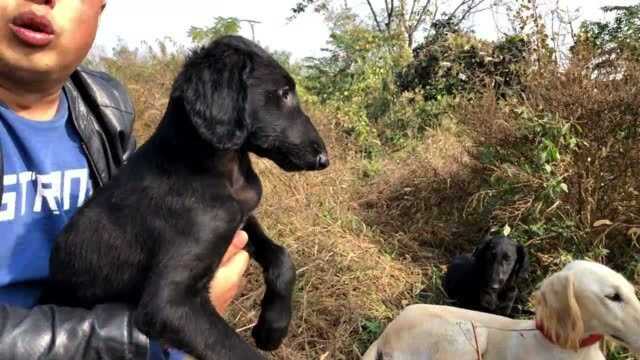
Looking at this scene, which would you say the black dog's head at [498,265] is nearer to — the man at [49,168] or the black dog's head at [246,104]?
the black dog's head at [246,104]

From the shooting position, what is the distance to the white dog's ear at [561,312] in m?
2.68

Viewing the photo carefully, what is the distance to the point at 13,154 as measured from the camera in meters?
1.71

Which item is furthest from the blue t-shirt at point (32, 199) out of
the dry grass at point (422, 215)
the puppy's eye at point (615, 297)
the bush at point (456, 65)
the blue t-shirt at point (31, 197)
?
the bush at point (456, 65)

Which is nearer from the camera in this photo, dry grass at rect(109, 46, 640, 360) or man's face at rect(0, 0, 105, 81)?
man's face at rect(0, 0, 105, 81)

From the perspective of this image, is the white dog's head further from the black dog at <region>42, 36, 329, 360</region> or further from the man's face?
the man's face

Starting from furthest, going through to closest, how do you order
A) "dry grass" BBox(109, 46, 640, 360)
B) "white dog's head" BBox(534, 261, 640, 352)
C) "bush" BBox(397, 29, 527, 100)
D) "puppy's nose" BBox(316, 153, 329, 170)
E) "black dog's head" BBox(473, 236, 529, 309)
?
"bush" BBox(397, 29, 527, 100) < "dry grass" BBox(109, 46, 640, 360) < "black dog's head" BBox(473, 236, 529, 309) < "white dog's head" BBox(534, 261, 640, 352) < "puppy's nose" BBox(316, 153, 329, 170)

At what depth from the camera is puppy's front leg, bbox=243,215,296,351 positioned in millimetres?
2004

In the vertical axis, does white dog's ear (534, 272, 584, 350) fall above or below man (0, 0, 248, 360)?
below

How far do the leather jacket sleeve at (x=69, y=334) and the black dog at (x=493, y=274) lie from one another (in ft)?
9.60

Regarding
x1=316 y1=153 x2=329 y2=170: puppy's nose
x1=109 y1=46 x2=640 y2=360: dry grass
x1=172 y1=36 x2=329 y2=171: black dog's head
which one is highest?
x1=172 y1=36 x2=329 y2=171: black dog's head

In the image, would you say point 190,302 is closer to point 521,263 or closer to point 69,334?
point 69,334

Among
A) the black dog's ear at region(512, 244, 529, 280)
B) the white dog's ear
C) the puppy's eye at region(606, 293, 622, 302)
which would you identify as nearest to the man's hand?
the white dog's ear

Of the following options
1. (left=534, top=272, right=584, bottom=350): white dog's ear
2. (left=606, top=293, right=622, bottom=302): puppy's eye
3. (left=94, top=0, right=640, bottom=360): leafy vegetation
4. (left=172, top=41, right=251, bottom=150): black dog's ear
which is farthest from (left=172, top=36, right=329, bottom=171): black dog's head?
(left=94, top=0, right=640, bottom=360): leafy vegetation

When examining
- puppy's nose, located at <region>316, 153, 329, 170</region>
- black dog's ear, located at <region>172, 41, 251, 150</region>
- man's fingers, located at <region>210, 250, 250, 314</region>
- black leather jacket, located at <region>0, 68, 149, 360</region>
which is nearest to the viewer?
black leather jacket, located at <region>0, 68, 149, 360</region>
